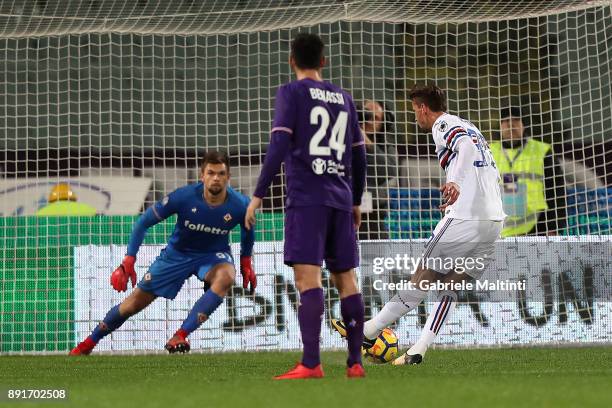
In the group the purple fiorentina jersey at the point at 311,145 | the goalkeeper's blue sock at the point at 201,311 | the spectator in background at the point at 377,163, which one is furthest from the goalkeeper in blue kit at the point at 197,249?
the purple fiorentina jersey at the point at 311,145

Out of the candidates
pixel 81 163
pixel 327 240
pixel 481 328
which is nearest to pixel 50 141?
pixel 81 163

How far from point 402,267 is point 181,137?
329 cm

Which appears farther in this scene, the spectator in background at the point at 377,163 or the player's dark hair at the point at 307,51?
the spectator in background at the point at 377,163

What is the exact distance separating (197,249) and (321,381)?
14.6ft

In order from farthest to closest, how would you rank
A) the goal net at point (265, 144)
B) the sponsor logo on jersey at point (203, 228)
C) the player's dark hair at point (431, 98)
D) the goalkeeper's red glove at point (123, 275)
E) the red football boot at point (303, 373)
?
the goal net at point (265, 144) < the sponsor logo on jersey at point (203, 228) < the goalkeeper's red glove at point (123, 275) < the player's dark hair at point (431, 98) < the red football boot at point (303, 373)

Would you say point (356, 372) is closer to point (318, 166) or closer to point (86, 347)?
point (318, 166)

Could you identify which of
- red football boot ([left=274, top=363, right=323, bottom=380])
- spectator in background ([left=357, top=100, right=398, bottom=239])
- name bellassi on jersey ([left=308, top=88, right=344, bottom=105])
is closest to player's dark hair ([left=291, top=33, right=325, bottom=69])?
name bellassi on jersey ([left=308, top=88, right=344, bottom=105])

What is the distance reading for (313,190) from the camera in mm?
5844

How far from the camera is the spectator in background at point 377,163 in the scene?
1152 cm

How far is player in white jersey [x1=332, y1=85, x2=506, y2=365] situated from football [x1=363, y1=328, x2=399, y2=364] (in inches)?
2.1

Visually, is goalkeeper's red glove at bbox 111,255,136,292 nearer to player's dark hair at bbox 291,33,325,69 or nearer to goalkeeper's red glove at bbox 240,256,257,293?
goalkeeper's red glove at bbox 240,256,257,293

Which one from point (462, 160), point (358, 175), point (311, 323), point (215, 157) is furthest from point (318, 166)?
point (215, 157)

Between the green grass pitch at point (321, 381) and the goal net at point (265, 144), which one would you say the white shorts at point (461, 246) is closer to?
the green grass pitch at point (321, 381)

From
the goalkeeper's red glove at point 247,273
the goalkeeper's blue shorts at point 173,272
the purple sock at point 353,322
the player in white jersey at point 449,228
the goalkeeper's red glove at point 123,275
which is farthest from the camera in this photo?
the goalkeeper's blue shorts at point 173,272
